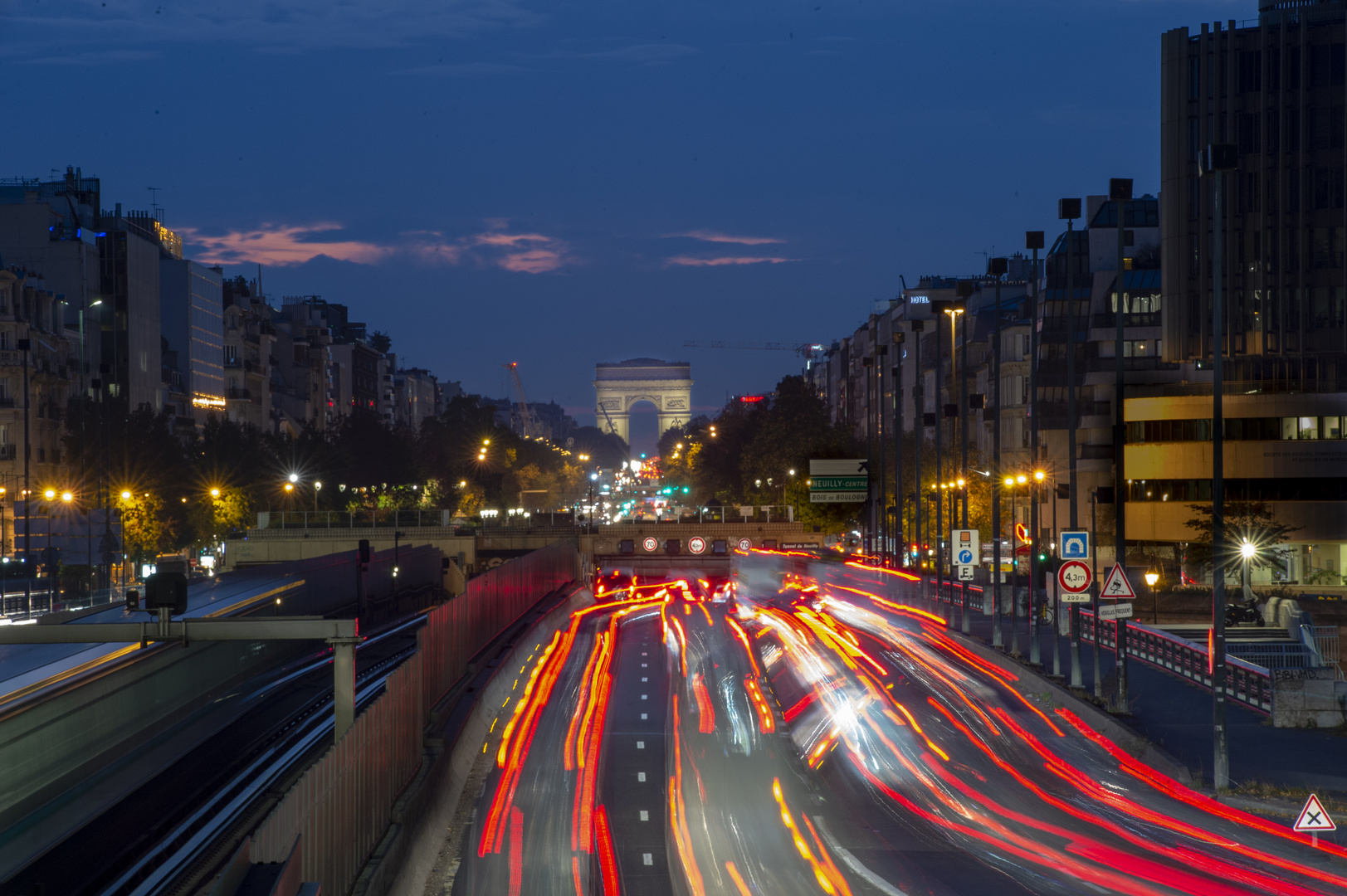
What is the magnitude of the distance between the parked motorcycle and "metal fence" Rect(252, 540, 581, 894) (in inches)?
1224

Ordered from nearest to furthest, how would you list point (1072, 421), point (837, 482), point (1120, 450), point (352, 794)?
point (352, 794) → point (1120, 450) → point (1072, 421) → point (837, 482)

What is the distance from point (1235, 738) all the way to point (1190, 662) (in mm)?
9160

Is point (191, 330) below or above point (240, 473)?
above

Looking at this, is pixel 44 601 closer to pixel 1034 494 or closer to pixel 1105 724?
pixel 1034 494

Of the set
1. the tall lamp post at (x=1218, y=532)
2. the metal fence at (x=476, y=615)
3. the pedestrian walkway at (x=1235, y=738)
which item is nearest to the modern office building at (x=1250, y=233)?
the metal fence at (x=476, y=615)

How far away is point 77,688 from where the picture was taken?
72.8 feet

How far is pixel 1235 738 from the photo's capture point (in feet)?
88.8

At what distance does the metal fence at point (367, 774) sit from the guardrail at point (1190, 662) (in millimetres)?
13765

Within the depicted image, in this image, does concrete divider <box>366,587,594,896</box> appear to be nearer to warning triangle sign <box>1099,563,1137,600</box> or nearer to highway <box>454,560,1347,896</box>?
highway <box>454,560,1347,896</box>

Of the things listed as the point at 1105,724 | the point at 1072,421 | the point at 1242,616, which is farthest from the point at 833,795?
the point at 1242,616

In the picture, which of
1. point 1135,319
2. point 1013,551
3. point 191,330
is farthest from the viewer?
point 191,330

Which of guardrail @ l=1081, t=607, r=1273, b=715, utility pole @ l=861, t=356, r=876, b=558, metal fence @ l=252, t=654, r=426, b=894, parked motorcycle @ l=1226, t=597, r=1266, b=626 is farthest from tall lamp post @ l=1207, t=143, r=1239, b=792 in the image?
utility pole @ l=861, t=356, r=876, b=558

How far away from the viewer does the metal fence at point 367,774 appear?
39.7ft

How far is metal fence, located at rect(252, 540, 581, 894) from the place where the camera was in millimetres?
12109
